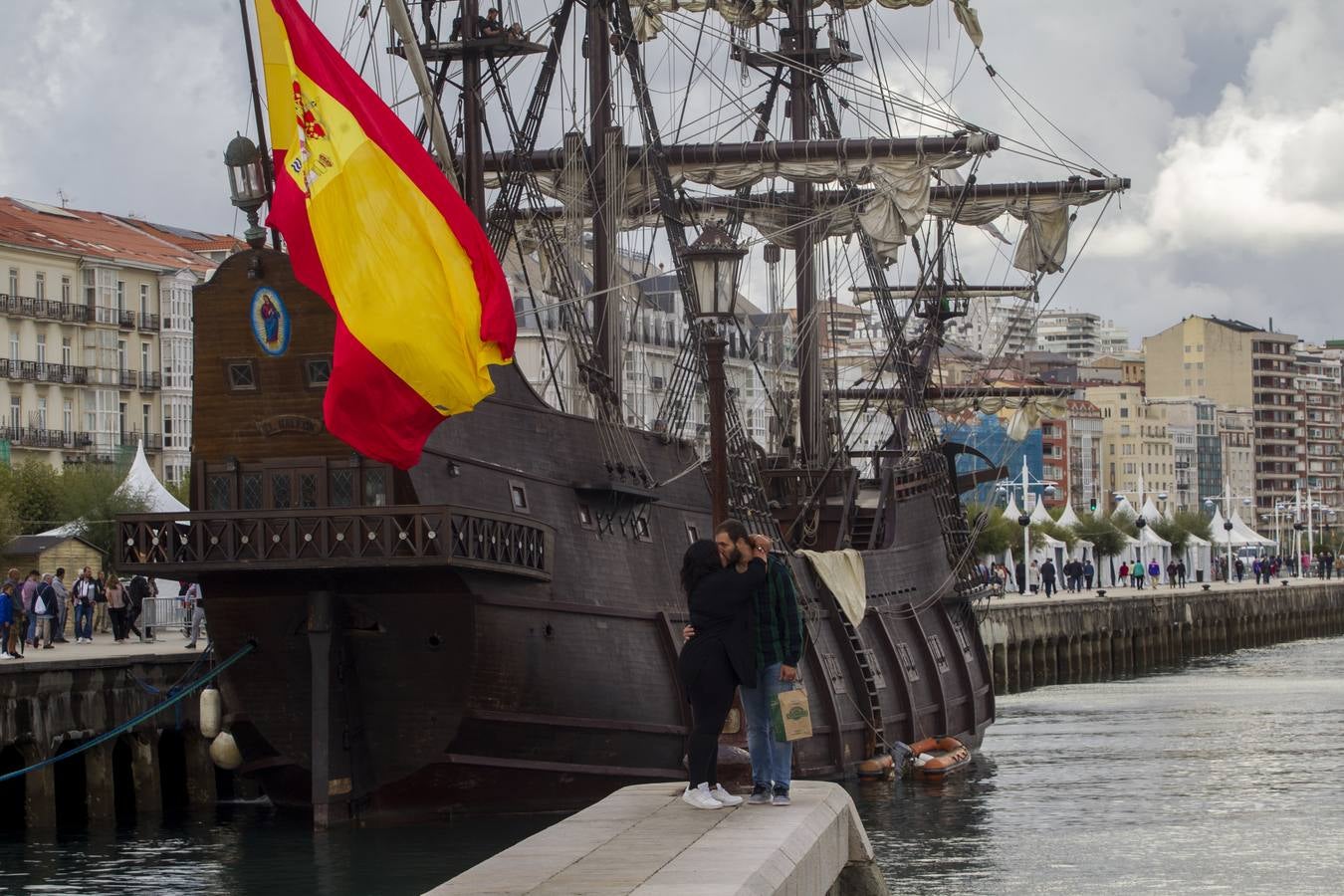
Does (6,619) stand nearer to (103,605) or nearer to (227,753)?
(227,753)

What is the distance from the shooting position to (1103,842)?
29344mm

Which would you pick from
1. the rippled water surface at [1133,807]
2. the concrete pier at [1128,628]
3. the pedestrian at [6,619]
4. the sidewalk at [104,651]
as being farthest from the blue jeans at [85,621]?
the concrete pier at [1128,628]

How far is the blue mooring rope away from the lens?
28953 mm

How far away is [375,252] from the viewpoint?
23.4 metres

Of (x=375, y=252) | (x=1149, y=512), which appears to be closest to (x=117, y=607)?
(x=375, y=252)

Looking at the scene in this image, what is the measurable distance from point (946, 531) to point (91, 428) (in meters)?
51.2

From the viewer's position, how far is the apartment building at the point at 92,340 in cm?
8662

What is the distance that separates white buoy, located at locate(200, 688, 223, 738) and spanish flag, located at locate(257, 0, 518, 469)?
718 cm

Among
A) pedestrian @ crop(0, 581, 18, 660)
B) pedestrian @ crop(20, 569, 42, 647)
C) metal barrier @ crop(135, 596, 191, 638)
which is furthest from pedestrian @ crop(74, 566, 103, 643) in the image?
pedestrian @ crop(0, 581, 18, 660)

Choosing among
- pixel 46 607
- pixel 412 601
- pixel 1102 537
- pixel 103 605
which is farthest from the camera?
pixel 1102 537

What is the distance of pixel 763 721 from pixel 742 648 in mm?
569

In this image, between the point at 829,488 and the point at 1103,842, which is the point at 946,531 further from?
the point at 1103,842

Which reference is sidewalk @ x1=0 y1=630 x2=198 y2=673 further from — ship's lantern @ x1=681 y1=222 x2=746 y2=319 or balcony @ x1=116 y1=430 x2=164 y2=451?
balcony @ x1=116 y1=430 x2=164 y2=451

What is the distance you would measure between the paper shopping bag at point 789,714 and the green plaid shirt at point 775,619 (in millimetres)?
234
